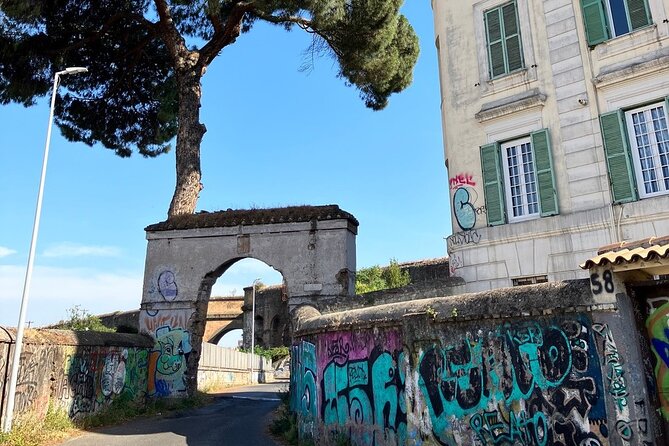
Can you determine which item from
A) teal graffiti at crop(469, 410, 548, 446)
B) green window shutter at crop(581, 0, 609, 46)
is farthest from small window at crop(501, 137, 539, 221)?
teal graffiti at crop(469, 410, 548, 446)

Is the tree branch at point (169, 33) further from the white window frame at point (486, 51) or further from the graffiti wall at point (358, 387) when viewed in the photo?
the graffiti wall at point (358, 387)

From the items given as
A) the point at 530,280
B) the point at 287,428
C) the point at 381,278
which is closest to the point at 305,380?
the point at 287,428

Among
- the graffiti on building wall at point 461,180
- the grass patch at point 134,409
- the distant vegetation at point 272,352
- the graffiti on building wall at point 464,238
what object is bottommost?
the grass patch at point 134,409

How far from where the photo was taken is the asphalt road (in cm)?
1001

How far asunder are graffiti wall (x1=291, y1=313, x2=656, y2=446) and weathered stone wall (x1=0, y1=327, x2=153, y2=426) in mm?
6515

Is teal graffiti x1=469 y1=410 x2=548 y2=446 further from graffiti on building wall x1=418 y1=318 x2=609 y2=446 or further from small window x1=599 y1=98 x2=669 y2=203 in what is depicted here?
small window x1=599 y1=98 x2=669 y2=203

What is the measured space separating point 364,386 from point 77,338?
7999mm

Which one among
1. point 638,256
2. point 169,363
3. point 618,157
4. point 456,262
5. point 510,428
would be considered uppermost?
point 618,157

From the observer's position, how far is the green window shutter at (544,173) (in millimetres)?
10461

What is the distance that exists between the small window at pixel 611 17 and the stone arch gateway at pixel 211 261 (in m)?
7.16

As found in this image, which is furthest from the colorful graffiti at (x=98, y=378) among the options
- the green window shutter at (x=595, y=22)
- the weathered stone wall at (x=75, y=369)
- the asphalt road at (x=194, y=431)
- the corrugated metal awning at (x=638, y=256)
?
the green window shutter at (x=595, y=22)

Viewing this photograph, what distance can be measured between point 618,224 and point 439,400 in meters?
5.66

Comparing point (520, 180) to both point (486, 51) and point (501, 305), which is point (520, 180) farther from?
point (501, 305)

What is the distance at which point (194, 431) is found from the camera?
11102 mm
